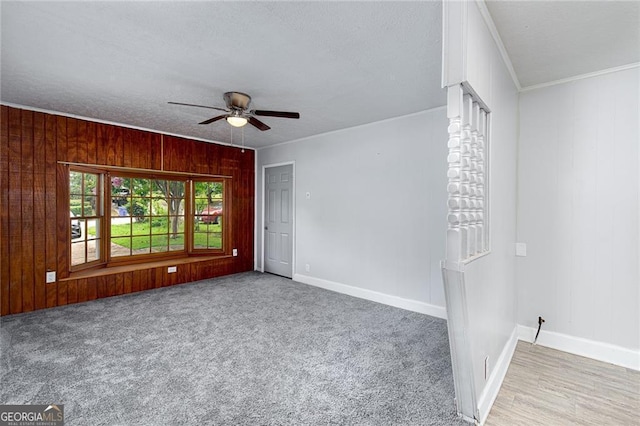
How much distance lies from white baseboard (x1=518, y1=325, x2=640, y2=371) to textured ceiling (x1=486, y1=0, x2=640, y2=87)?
7.46 feet

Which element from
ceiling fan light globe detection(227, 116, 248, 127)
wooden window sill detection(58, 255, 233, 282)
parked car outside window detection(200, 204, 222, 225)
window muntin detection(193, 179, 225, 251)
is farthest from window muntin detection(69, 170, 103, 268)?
ceiling fan light globe detection(227, 116, 248, 127)

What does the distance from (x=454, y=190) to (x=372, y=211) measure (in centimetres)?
248

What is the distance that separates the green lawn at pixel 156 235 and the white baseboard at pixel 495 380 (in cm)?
455

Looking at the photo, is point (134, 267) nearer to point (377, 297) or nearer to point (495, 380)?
point (377, 297)

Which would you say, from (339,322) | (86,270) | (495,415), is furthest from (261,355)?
(86,270)

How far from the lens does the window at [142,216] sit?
161 inches

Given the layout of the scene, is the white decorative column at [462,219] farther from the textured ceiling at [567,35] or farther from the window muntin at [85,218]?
the window muntin at [85,218]

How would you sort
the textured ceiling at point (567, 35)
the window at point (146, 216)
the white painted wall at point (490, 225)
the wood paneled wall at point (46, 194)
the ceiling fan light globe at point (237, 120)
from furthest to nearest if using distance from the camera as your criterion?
1. the window at point (146, 216)
2. the wood paneled wall at point (46, 194)
3. the ceiling fan light globe at point (237, 120)
4. the textured ceiling at point (567, 35)
5. the white painted wall at point (490, 225)

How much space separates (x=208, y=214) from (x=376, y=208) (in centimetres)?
306

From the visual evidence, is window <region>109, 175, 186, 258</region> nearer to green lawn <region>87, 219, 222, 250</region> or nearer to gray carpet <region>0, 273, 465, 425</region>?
green lawn <region>87, 219, 222, 250</region>

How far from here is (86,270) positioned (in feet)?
13.6

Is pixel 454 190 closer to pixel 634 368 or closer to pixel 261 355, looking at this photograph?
pixel 261 355

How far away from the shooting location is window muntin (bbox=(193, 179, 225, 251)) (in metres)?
5.25

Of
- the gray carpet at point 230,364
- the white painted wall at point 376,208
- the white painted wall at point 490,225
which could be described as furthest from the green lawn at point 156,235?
the white painted wall at point 490,225
